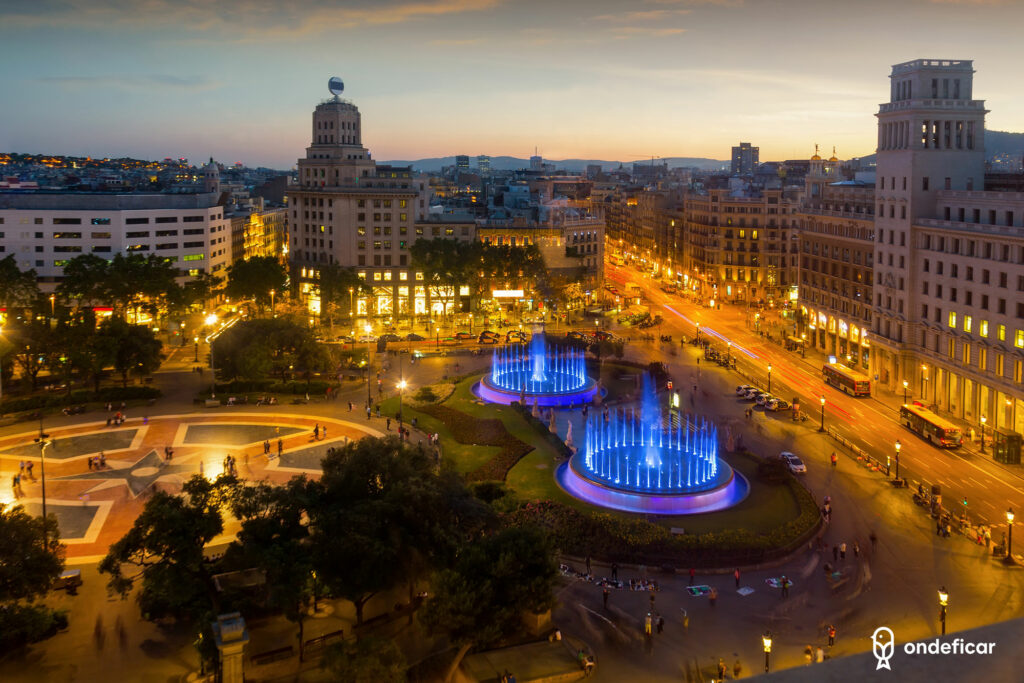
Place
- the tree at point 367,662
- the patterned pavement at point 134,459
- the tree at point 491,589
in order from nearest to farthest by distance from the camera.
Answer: the tree at point 367,662 < the tree at point 491,589 < the patterned pavement at point 134,459

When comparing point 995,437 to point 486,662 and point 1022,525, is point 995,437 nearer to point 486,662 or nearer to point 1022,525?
point 1022,525

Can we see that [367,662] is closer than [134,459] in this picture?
Yes

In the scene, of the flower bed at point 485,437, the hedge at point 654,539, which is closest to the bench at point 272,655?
the hedge at point 654,539

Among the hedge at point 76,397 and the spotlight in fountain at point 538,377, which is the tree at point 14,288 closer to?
the hedge at point 76,397

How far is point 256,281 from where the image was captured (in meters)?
115

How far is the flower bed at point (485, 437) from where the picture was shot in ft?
197

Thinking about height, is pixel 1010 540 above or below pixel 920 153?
below

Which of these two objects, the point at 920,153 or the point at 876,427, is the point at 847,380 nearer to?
the point at 876,427

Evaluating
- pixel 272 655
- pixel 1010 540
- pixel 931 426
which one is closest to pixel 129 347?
pixel 272 655

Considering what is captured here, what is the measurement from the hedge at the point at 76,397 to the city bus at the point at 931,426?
68571 mm

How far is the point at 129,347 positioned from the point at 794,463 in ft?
202

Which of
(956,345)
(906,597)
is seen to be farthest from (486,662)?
(956,345)

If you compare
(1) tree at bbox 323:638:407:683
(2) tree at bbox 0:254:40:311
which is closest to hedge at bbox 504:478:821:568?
(1) tree at bbox 323:638:407:683

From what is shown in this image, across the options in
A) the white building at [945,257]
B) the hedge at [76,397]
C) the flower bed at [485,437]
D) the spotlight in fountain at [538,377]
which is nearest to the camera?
the flower bed at [485,437]
